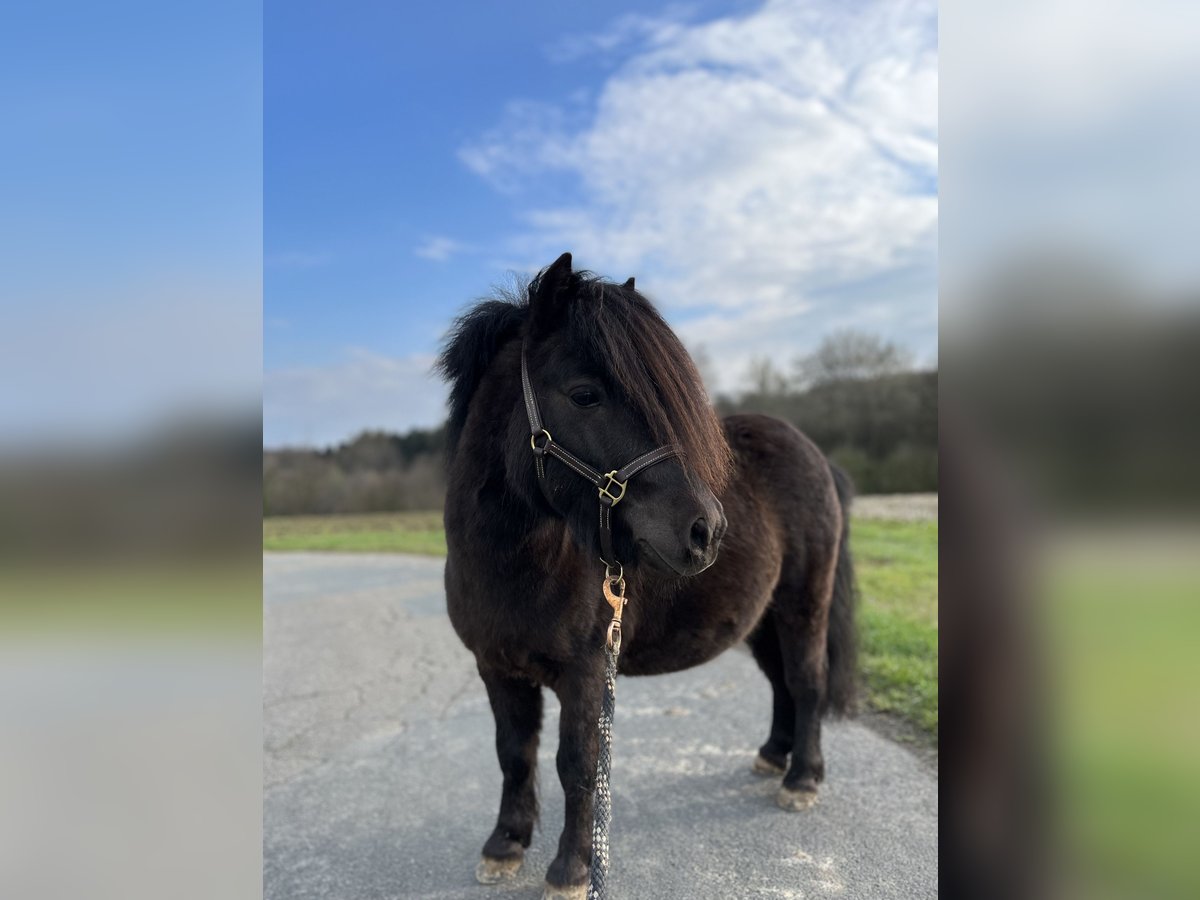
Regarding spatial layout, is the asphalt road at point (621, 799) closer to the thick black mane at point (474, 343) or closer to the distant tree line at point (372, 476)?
the thick black mane at point (474, 343)

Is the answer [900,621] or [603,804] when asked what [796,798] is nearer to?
[603,804]

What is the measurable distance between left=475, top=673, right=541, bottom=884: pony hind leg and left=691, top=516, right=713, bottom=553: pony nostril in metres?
1.38

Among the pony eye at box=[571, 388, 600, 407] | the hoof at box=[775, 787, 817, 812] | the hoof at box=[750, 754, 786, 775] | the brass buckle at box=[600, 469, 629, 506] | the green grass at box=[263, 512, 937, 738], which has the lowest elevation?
the hoof at box=[750, 754, 786, 775]

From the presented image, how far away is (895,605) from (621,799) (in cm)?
520

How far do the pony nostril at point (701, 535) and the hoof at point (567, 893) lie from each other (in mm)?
1702

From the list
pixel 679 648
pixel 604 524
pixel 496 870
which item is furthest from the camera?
pixel 679 648

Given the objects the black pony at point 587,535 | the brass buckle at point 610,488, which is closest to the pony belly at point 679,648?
the black pony at point 587,535

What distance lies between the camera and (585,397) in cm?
260

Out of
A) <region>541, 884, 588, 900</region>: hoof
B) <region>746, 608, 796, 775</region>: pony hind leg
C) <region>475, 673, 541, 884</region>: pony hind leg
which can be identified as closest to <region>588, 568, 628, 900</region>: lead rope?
<region>541, 884, 588, 900</region>: hoof

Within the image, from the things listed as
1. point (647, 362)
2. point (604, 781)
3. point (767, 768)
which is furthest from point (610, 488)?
point (767, 768)

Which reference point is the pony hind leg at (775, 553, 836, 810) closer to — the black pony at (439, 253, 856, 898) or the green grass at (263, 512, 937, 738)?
the black pony at (439, 253, 856, 898)

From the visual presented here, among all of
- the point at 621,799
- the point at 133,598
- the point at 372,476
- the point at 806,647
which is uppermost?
the point at 133,598

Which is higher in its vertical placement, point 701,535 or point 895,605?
point 701,535

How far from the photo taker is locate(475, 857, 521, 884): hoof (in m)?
3.21
